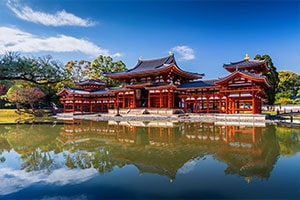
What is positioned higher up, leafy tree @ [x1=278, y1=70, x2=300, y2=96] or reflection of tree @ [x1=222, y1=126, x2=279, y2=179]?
leafy tree @ [x1=278, y1=70, x2=300, y2=96]

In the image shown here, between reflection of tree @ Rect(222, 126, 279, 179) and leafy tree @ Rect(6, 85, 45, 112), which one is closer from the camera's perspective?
reflection of tree @ Rect(222, 126, 279, 179)

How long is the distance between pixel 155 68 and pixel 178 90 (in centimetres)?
473

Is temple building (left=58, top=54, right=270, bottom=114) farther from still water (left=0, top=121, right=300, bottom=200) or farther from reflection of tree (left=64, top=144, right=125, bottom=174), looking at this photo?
reflection of tree (left=64, top=144, right=125, bottom=174)

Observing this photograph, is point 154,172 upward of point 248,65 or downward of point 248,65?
downward

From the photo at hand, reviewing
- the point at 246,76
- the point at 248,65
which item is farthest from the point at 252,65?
the point at 246,76

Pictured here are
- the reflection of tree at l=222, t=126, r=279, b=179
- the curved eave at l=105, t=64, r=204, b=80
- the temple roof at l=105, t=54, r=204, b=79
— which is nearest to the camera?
the reflection of tree at l=222, t=126, r=279, b=179

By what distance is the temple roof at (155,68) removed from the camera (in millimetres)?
25766

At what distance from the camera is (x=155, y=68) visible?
89.8ft

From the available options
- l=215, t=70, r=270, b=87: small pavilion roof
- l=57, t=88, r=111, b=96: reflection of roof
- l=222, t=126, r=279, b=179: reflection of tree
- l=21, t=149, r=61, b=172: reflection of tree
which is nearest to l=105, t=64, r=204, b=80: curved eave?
l=57, t=88, r=111, b=96: reflection of roof

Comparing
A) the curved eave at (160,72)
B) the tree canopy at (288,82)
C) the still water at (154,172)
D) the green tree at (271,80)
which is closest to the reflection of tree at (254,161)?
the still water at (154,172)

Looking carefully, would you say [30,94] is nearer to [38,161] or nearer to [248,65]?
[38,161]

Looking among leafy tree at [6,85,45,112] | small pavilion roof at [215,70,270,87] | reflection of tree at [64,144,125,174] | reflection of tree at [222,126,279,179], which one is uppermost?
small pavilion roof at [215,70,270,87]

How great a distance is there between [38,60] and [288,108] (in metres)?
33.9

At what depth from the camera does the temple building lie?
1980 cm
